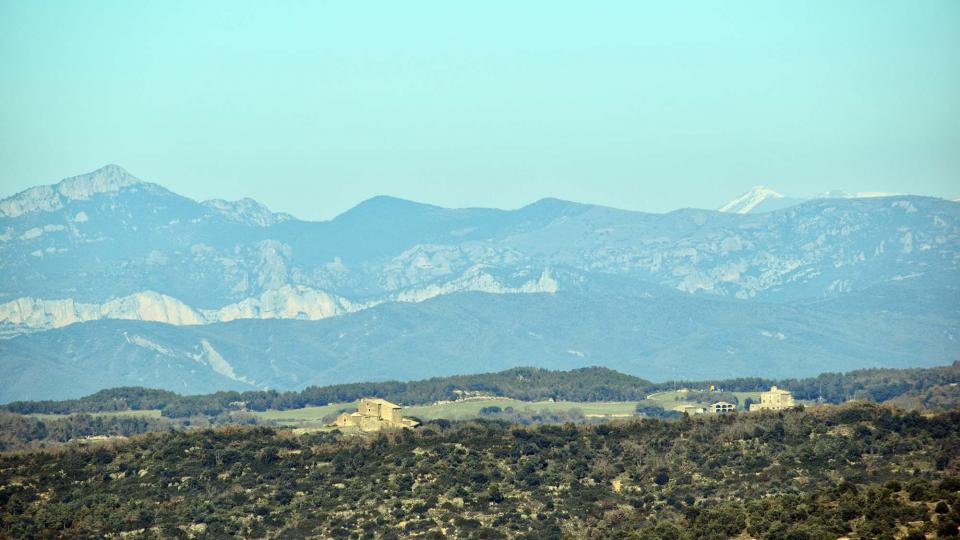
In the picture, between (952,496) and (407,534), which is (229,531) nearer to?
(407,534)

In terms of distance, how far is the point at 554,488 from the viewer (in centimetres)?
16150

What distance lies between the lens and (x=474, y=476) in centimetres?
16275

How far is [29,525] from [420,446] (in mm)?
36265

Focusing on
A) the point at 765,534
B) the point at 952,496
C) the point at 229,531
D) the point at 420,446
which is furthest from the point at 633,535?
the point at 420,446

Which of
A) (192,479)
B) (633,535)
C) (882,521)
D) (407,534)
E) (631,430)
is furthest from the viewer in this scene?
(631,430)

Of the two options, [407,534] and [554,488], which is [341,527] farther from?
[554,488]

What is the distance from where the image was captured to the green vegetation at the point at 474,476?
150 meters

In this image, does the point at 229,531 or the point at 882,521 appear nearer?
the point at 882,521

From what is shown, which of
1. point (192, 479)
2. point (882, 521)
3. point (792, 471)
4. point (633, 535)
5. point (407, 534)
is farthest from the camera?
point (192, 479)

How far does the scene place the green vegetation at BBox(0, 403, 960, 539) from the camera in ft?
494

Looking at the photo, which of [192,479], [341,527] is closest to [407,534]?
[341,527]

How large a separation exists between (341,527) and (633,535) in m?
29.3

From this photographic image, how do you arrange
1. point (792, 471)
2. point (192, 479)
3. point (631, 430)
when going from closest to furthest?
point (792, 471) → point (192, 479) → point (631, 430)

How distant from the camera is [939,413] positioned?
17025cm
